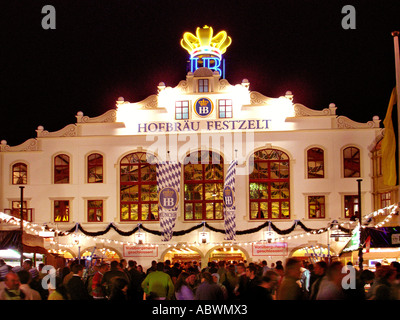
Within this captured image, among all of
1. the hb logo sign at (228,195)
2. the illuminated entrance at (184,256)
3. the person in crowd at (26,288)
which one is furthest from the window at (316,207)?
the person in crowd at (26,288)

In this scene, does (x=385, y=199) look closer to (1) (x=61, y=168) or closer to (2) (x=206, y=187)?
(2) (x=206, y=187)

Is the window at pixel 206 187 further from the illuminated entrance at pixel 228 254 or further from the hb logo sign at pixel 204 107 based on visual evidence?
the hb logo sign at pixel 204 107

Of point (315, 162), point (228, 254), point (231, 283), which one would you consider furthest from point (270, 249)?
point (231, 283)

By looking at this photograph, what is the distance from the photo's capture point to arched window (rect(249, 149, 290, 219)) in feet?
122

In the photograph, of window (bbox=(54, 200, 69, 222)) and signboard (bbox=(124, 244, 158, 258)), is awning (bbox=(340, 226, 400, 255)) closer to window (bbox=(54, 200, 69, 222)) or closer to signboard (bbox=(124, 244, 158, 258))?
signboard (bbox=(124, 244, 158, 258))

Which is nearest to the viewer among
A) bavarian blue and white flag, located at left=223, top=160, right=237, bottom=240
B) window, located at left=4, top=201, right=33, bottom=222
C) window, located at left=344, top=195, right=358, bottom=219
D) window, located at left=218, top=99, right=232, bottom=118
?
bavarian blue and white flag, located at left=223, top=160, right=237, bottom=240

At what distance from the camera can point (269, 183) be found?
123ft

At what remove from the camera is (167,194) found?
34.3 meters

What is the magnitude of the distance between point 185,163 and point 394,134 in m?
19.3

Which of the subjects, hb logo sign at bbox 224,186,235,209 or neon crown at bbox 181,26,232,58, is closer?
hb logo sign at bbox 224,186,235,209

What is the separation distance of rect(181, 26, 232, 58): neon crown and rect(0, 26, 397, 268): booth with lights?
1468 millimetres

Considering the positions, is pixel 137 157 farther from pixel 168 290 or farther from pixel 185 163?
pixel 168 290

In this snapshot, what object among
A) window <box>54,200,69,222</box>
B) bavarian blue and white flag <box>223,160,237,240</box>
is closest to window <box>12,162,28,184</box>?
window <box>54,200,69,222</box>
